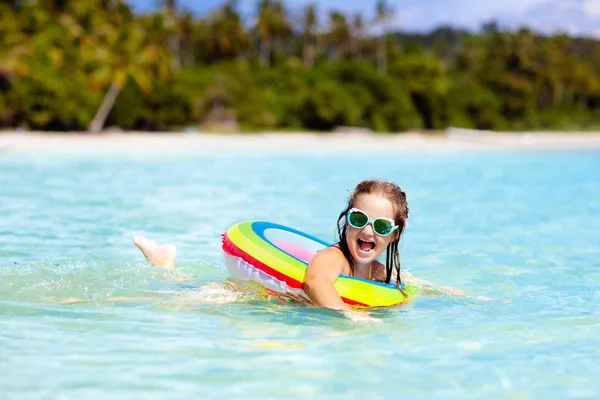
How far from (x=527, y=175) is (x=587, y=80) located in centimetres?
4881

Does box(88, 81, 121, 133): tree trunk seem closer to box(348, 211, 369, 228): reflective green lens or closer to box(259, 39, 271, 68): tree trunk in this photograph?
box(259, 39, 271, 68): tree trunk

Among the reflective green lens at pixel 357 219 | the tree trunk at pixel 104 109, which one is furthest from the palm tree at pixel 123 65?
the reflective green lens at pixel 357 219

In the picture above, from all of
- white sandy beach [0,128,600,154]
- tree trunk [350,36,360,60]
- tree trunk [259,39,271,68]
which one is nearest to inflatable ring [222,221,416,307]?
white sandy beach [0,128,600,154]

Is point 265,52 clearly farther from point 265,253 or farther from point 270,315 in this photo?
point 270,315

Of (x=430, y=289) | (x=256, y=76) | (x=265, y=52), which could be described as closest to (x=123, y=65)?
(x=256, y=76)

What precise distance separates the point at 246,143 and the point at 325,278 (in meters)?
23.0

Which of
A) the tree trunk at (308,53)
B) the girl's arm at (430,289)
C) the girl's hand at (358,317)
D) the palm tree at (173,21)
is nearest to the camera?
the girl's hand at (358,317)

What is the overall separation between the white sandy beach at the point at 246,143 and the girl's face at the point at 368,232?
58.3ft

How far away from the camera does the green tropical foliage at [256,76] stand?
31.3 meters

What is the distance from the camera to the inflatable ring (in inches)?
164

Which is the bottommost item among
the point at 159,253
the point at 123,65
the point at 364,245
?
the point at 159,253

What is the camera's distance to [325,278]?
4.08 metres

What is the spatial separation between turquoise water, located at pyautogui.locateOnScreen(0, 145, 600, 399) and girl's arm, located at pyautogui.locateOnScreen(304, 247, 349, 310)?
0.40 feet

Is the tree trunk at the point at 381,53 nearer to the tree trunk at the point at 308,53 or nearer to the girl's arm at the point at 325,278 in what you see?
the tree trunk at the point at 308,53
